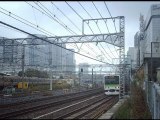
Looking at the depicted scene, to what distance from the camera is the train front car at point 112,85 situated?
49.8 meters

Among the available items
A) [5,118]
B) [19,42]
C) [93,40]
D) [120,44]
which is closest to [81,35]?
[93,40]

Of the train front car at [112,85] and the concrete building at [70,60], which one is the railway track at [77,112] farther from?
the concrete building at [70,60]

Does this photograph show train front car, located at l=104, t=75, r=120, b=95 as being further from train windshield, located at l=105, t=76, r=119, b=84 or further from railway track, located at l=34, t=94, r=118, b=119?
railway track, located at l=34, t=94, r=118, b=119

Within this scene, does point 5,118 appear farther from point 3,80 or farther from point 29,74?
point 29,74

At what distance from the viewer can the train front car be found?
4975 centimetres

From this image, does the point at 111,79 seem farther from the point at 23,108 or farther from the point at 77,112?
the point at 77,112

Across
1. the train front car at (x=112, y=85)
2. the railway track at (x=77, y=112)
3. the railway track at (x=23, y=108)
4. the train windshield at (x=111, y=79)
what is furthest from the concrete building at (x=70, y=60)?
the railway track at (x=77, y=112)

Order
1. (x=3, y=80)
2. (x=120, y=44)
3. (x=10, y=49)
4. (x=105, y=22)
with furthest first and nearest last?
(x=3, y=80), (x=10, y=49), (x=120, y=44), (x=105, y=22)

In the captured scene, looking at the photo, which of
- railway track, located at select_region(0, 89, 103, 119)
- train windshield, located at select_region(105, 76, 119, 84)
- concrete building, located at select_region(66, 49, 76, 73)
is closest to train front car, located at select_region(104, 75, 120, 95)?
train windshield, located at select_region(105, 76, 119, 84)

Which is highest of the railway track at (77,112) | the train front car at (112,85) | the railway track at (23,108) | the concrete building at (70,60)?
the concrete building at (70,60)

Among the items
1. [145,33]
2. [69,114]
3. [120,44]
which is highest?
[145,33]

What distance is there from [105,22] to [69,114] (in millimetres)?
14075

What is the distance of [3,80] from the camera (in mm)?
52406

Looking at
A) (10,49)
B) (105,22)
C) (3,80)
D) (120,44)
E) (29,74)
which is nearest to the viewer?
(105,22)
